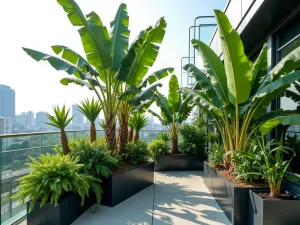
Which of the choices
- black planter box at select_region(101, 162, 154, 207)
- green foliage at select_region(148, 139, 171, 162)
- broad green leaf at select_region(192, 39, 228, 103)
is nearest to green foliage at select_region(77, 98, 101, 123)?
black planter box at select_region(101, 162, 154, 207)

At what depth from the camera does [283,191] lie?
3.04 m

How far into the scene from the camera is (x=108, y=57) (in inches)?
168

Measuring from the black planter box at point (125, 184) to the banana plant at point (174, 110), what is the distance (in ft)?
9.19

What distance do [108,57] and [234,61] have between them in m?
2.58

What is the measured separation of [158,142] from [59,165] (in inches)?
181

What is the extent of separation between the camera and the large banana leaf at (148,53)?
4512 millimetres

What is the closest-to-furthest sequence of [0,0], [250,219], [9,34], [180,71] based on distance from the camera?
[250,219] → [0,0] → [9,34] → [180,71]

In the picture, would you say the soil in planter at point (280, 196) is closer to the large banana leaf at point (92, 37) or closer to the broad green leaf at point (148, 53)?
the broad green leaf at point (148, 53)

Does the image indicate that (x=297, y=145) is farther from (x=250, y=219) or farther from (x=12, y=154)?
(x=12, y=154)

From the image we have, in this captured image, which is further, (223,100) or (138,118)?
(138,118)

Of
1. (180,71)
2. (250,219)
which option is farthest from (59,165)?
(180,71)

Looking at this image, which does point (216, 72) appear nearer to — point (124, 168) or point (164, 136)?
point (124, 168)

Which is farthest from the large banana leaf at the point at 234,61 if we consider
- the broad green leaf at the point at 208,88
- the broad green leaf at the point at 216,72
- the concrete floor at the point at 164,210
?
the concrete floor at the point at 164,210

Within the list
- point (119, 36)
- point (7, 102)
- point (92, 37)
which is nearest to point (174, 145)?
point (119, 36)
